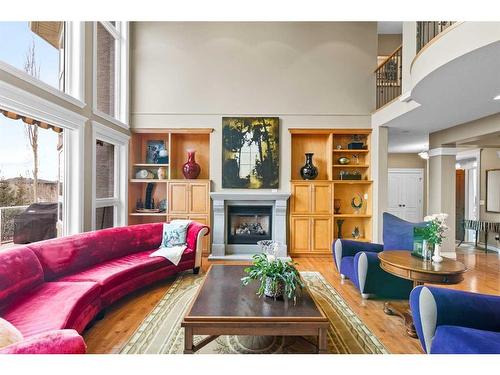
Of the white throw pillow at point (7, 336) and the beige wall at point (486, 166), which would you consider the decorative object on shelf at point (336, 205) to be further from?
the white throw pillow at point (7, 336)

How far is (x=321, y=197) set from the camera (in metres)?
5.16

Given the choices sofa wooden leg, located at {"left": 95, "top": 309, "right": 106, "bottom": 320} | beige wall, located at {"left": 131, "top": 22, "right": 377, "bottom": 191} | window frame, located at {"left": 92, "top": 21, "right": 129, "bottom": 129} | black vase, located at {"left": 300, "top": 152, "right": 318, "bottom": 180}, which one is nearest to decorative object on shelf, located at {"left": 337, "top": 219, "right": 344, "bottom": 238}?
black vase, located at {"left": 300, "top": 152, "right": 318, "bottom": 180}

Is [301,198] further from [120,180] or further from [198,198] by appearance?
[120,180]

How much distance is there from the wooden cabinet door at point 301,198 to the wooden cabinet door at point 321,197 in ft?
0.33

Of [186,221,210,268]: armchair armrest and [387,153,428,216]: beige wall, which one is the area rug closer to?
[186,221,210,268]: armchair armrest

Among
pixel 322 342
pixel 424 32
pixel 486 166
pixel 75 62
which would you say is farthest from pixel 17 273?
pixel 486 166

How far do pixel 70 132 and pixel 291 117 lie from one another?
12.7ft

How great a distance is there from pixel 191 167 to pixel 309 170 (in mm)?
2441

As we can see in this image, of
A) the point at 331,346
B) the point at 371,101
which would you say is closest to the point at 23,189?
the point at 331,346

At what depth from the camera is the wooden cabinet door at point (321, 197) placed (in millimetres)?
5145

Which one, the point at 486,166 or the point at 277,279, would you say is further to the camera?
the point at 486,166

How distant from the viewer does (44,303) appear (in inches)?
82.0

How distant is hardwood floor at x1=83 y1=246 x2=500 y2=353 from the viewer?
222 centimetres
